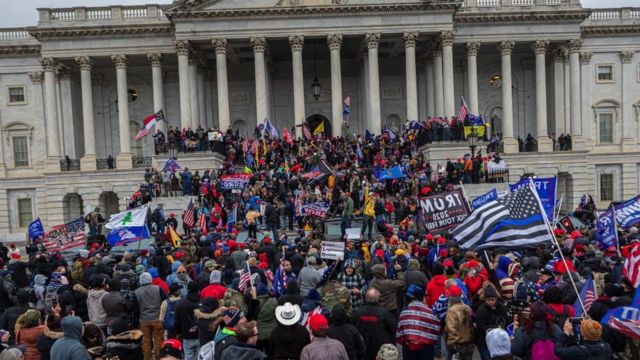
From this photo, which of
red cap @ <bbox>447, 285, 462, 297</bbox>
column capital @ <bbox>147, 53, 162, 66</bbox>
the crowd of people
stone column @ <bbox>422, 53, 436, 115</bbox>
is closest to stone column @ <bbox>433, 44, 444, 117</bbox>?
stone column @ <bbox>422, 53, 436, 115</bbox>

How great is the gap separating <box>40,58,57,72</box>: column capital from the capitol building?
0.10m

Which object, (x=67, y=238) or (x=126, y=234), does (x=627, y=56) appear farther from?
(x=67, y=238)

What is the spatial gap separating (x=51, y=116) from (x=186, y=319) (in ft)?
127

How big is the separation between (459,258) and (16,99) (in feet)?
146

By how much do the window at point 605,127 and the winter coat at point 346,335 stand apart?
153ft

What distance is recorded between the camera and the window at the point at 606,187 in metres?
47.7

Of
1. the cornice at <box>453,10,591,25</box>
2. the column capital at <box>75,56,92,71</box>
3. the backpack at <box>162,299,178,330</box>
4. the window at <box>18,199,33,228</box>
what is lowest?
the window at <box>18,199,33,228</box>

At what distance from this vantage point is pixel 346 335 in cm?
775

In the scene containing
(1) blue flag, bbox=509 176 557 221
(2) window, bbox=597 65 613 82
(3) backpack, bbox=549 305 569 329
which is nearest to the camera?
(3) backpack, bbox=549 305 569 329

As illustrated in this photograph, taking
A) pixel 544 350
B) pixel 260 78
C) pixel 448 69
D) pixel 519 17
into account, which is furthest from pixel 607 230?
pixel 519 17

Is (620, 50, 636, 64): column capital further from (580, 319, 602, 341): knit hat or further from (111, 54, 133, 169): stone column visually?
(580, 319, 602, 341): knit hat

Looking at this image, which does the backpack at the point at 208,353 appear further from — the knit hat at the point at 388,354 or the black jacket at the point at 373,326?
the black jacket at the point at 373,326

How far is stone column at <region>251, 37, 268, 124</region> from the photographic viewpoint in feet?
132

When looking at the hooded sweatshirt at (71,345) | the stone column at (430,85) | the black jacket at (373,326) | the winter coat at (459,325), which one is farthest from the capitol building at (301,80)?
the hooded sweatshirt at (71,345)
